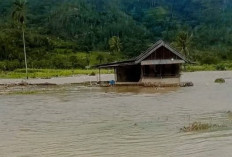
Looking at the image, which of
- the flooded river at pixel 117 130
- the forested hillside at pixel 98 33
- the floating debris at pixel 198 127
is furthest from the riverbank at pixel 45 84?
the floating debris at pixel 198 127

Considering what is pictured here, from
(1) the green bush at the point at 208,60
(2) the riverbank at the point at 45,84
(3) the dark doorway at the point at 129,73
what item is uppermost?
(1) the green bush at the point at 208,60

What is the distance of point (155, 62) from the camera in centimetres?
3925

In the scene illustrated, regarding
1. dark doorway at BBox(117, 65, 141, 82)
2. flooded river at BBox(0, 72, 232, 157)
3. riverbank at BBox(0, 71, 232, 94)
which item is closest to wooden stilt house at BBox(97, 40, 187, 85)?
dark doorway at BBox(117, 65, 141, 82)

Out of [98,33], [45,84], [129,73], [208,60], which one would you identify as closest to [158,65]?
[129,73]

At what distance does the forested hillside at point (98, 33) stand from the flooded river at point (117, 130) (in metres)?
43.0

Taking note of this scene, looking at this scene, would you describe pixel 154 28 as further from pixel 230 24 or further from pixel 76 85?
pixel 76 85

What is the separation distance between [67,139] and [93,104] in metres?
12.0

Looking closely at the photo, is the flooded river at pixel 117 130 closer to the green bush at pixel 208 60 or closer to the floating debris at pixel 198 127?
the floating debris at pixel 198 127

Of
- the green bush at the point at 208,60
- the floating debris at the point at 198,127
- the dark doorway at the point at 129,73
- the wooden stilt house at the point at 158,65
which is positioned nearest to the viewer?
the floating debris at the point at 198,127

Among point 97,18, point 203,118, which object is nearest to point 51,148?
point 203,118

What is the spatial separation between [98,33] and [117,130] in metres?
124

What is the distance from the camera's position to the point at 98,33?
13750 cm

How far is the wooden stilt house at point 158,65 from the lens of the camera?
1547 inches

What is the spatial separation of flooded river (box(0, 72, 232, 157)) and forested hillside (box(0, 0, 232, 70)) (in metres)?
43.0
